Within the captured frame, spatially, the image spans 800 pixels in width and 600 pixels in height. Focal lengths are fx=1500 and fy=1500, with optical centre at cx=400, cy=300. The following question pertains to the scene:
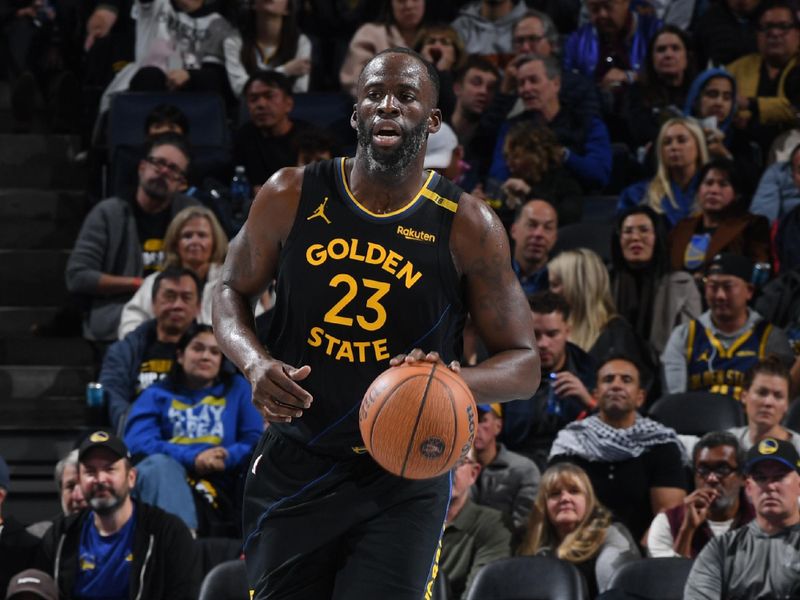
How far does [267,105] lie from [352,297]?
6898 millimetres

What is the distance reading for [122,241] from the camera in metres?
10.1

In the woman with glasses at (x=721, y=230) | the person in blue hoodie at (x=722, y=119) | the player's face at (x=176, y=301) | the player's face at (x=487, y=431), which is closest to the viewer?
the player's face at (x=487, y=431)

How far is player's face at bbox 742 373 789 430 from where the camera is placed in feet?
26.5

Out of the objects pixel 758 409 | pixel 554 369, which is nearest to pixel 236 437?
pixel 554 369

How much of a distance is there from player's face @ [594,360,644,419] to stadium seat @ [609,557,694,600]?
3.99 feet

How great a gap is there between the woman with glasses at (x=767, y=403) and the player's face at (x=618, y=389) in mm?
590

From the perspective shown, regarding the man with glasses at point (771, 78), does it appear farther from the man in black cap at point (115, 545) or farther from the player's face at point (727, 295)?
Answer: the man in black cap at point (115, 545)

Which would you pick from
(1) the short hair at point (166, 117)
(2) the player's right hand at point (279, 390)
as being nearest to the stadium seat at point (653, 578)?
(2) the player's right hand at point (279, 390)

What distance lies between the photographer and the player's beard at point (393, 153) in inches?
166

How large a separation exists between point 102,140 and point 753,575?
21.0 feet

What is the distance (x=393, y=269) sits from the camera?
4.19 meters

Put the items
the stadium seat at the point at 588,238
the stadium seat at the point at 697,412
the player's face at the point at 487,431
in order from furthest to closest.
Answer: the stadium seat at the point at 588,238, the stadium seat at the point at 697,412, the player's face at the point at 487,431

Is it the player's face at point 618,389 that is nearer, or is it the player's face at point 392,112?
the player's face at point 392,112

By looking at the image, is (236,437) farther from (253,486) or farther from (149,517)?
(253,486)
